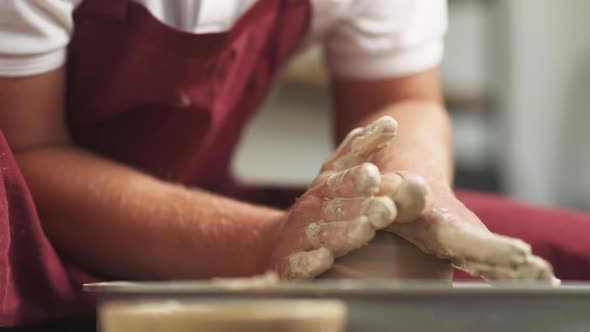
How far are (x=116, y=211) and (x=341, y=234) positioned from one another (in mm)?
245

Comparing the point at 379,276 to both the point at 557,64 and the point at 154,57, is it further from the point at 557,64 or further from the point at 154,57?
the point at 557,64

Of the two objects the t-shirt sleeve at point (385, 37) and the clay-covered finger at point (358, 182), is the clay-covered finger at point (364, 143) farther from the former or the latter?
the t-shirt sleeve at point (385, 37)

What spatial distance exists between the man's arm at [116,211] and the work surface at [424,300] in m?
0.24

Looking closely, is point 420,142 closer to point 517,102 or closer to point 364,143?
point 364,143

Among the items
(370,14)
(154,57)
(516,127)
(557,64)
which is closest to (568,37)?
(557,64)

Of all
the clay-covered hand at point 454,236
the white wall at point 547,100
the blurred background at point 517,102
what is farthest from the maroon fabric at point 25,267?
the white wall at point 547,100

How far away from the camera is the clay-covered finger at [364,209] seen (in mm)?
400

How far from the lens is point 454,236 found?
0.40m

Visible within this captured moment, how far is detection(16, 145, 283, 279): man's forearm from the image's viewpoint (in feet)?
1.84

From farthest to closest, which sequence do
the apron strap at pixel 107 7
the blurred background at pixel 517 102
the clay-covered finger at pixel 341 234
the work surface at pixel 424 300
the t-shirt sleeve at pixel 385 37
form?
the blurred background at pixel 517 102 → the t-shirt sleeve at pixel 385 37 → the apron strap at pixel 107 7 → the clay-covered finger at pixel 341 234 → the work surface at pixel 424 300

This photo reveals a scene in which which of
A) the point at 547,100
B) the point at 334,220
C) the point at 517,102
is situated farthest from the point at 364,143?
the point at 547,100

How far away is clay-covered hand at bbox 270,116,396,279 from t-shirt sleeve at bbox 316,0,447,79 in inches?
11.6

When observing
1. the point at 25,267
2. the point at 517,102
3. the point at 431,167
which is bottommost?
the point at 517,102

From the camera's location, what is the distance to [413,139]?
630 mm
